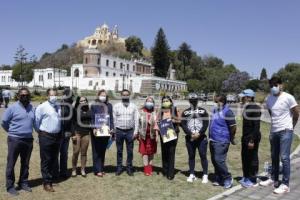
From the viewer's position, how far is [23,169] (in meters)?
7.79

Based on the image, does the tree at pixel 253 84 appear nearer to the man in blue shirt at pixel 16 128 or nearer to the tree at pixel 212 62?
the tree at pixel 212 62

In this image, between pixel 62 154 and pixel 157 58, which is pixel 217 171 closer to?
pixel 62 154

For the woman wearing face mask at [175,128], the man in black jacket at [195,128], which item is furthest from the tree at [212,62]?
the man in black jacket at [195,128]

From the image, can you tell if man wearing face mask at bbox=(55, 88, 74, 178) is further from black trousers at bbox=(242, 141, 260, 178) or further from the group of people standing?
black trousers at bbox=(242, 141, 260, 178)

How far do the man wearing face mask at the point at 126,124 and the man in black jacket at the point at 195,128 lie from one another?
106 cm

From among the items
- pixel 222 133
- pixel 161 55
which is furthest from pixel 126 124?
pixel 161 55

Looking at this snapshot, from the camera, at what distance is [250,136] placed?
8.51 meters

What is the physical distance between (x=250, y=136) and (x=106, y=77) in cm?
9165

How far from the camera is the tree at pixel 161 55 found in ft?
360

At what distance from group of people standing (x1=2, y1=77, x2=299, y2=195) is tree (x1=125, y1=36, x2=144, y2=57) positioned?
12592 centimetres

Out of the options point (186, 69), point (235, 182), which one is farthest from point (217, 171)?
point (186, 69)

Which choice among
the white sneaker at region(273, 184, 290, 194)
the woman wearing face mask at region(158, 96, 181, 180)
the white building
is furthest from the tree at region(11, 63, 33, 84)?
the white sneaker at region(273, 184, 290, 194)

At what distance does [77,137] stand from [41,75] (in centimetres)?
10563

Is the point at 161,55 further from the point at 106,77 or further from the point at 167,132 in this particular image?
the point at 167,132
